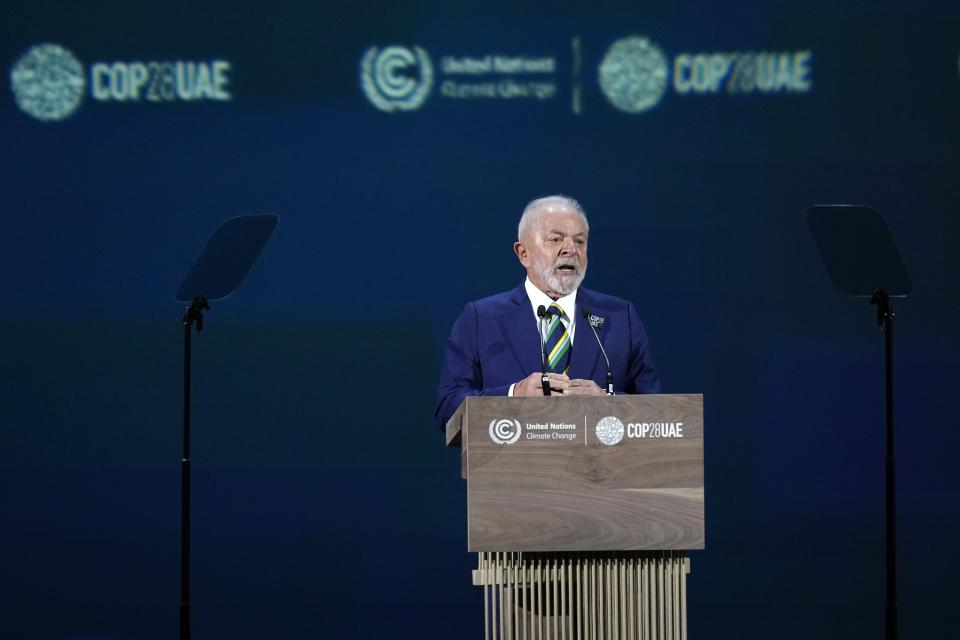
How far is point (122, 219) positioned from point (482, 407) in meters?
2.84

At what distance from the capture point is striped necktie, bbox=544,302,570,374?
14.8 feet

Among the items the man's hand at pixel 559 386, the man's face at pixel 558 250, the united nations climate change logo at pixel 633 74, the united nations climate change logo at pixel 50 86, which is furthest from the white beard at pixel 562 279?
the united nations climate change logo at pixel 50 86

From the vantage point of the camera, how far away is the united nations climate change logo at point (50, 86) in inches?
230

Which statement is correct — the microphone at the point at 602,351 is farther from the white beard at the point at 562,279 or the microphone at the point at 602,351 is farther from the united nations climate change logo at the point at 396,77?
the united nations climate change logo at the point at 396,77

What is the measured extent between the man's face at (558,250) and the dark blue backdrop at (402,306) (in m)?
1.12

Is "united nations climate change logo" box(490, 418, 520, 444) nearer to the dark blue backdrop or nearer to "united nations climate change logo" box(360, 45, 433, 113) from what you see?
the dark blue backdrop

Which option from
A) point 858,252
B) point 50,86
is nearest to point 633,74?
point 858,252

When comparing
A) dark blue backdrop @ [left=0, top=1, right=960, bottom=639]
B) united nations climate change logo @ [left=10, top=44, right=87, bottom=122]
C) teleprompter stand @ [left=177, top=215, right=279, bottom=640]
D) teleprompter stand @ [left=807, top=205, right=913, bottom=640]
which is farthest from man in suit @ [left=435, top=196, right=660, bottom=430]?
united nations climate change logo @ [left=10, top=44, right=87, bottom=122]

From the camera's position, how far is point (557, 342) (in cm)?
456

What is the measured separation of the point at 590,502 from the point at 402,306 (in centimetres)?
242

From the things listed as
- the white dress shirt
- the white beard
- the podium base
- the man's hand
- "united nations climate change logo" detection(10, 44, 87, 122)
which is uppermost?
"united nations climate change logo" detection(10, 44, 87, 122)

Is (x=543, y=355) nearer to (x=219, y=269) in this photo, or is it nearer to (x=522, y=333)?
(x=522, y=333)

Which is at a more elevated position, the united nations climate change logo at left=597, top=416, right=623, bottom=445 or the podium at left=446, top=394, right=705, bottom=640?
the united nations climate change logo at left=597, top=416, right=623, bottom=445

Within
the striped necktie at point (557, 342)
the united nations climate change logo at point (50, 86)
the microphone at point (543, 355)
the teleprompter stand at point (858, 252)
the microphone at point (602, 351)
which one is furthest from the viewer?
the united nations climate change logo at point (50, 86)
